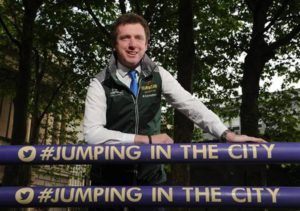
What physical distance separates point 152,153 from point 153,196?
198 mm

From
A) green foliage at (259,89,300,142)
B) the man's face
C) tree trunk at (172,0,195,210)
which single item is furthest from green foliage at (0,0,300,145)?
the man's face

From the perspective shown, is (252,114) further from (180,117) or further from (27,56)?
(27,56)

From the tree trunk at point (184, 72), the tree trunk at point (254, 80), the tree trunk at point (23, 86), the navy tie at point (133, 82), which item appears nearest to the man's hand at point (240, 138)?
the navy tie at point (133, 82)

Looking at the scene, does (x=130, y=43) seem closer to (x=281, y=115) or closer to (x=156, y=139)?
(x=156, y=139)

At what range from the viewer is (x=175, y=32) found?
1603 centimetres

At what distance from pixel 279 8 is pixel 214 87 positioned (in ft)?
16.1

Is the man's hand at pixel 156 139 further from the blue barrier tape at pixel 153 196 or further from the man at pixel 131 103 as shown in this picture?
the blue barrier tape at pixel 153 196

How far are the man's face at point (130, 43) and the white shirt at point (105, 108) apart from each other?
6cm

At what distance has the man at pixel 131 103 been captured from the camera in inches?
97.0

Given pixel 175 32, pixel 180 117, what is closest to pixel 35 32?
pixel 175 32

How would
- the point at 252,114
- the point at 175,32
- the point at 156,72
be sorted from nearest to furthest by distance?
the point at 156,72
the point at 252,114
the point at 175,32

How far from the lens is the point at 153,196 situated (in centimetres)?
207

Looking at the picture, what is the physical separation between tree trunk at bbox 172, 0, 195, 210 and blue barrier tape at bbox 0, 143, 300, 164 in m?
7.35

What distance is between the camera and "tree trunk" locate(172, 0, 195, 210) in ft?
31.7
